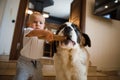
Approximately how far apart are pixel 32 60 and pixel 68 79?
373 mm

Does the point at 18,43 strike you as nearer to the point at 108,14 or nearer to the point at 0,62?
the point at 0,62

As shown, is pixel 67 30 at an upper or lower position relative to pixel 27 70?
upper

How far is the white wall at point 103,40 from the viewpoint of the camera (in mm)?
2887

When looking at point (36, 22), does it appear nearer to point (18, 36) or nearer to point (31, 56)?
point (31, 56)

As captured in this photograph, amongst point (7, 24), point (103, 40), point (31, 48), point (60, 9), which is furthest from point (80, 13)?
point (60, 9)

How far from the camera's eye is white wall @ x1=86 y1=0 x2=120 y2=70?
9.47ft

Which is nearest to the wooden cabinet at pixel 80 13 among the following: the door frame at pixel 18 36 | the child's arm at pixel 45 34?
the door frame at pixel 18 36

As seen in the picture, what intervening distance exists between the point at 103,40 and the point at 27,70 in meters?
2.17

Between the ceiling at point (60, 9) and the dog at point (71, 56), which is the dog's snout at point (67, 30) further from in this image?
the ceiling at point (60, 9)

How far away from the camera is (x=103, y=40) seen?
3.00 m

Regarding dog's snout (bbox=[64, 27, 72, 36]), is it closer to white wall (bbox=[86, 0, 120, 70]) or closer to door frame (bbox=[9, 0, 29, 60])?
white wall (bbox=[86, 0, 120, 70])

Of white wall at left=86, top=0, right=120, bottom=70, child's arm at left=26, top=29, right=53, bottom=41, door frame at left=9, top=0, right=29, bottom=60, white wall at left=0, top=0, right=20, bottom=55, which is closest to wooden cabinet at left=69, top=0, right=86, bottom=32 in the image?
white wall at left=86, top=0, right=120, bottom=70

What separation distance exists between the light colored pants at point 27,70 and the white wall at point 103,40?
5.77ft

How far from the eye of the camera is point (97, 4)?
2.93m
